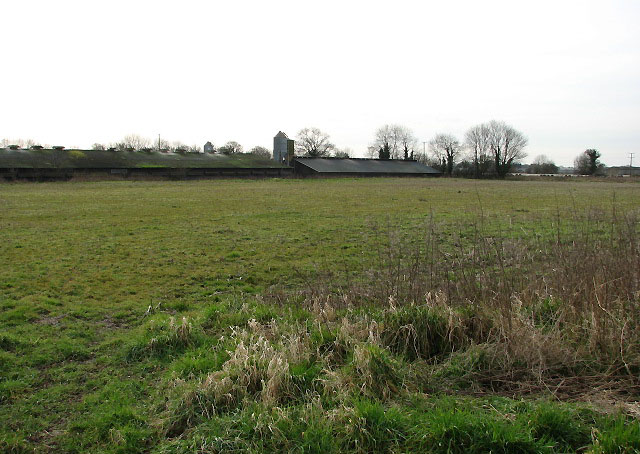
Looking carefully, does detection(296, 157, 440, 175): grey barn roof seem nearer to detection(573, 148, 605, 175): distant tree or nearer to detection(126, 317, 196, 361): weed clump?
detection(573, 148, 605, 175): distant tree

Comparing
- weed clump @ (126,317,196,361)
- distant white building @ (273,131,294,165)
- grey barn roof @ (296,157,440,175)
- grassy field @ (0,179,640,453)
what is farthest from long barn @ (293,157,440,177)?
weed clump @ (126,317,196,361)

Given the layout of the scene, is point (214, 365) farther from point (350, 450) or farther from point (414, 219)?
point (414, 219)

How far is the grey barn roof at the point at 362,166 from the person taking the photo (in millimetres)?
78250

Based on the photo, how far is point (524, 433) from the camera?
3305 mm

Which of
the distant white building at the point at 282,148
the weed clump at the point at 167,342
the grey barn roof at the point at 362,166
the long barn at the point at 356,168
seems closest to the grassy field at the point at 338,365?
the weed clump at the point at 167,342

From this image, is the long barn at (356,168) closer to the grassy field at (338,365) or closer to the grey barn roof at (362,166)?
the grey barn roof at (362,166)

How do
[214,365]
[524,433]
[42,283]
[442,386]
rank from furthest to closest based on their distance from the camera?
[42,283] < [214,365] < [442,386] < [524,433]

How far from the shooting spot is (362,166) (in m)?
85.2

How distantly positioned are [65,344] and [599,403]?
6.05m

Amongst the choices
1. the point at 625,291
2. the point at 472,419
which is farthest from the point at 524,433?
the point at 625,291

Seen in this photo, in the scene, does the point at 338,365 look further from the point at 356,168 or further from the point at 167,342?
the point at 356,168

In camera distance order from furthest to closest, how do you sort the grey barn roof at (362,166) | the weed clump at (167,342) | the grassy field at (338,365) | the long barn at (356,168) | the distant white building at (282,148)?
1. the distant white building at (282,148)
2. the grey barn roof at (362,166)
3. the long barn at (356,168)
4. the weed clump at (167,342)
5. the grassy field at (338,365)

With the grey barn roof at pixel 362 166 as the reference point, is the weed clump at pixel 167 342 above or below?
below

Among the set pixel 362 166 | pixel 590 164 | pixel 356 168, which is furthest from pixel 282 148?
pixel 590 164
